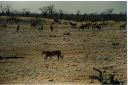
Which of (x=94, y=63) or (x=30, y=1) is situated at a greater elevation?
(x=30, y=1)

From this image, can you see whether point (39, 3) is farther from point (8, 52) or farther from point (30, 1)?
point (8, 52)

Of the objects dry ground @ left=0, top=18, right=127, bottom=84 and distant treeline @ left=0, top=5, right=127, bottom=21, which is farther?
distant treeline @ left=0, top=5, right=127, bottom=21

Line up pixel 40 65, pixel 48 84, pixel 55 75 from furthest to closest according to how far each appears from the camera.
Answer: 1. pixel 40 65
2. pixel 55 75
3. pixel 48 84

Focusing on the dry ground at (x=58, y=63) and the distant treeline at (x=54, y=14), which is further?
the distant treeline at (x=54, y=14)

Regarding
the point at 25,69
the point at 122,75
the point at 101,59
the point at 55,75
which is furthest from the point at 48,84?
the point at 101,59

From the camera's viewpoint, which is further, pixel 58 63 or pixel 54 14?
A: pixel 54 14

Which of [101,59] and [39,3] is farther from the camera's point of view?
[101,59]

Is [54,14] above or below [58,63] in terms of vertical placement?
above

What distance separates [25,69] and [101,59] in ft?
5.74

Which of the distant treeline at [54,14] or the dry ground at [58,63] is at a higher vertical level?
the distant treeline at [54,14]

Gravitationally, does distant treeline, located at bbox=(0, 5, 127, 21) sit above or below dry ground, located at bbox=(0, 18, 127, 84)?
above

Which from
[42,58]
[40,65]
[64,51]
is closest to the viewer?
[40,65]

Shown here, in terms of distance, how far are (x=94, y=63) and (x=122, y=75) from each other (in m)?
0.91

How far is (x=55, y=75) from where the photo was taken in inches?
232
